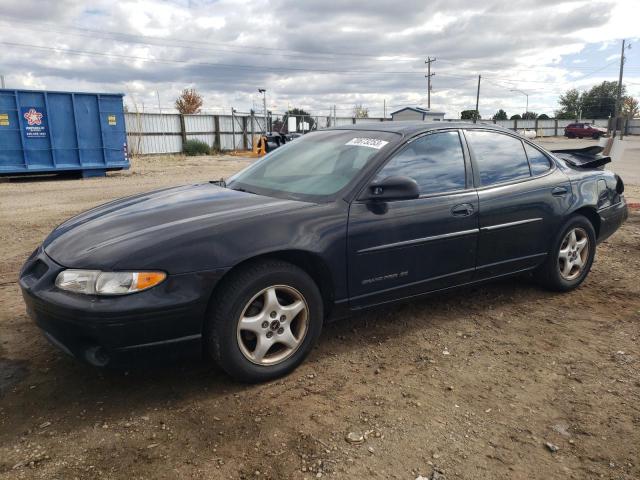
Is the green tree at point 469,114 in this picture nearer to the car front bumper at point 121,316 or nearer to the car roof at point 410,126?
the car roof at point 410,126

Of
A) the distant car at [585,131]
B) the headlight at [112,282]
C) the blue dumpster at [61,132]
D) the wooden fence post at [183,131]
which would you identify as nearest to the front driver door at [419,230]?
the headlight at [112,282]

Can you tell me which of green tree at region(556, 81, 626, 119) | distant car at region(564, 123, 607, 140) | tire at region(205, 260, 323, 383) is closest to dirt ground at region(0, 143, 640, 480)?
tire at region(205, 260, 323, 383)

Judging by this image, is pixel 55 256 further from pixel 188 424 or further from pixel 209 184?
pixel 209 184

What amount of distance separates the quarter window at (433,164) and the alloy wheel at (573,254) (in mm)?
1370

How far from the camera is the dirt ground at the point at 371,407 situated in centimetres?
223

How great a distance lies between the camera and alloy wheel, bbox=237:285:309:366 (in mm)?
2781

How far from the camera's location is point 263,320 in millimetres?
2803

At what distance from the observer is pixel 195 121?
28.1 m

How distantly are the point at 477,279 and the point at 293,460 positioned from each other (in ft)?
7.05

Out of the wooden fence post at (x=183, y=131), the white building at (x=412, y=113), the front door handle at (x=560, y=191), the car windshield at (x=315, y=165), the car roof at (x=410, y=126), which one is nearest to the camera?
the car windshield at (x=315, y=165)

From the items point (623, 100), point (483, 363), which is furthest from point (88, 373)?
point (623, 100)

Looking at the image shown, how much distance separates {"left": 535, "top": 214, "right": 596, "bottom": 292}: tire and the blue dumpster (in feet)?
49.4

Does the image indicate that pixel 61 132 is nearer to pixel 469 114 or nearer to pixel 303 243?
pixel 303 243

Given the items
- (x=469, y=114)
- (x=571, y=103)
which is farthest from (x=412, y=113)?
(x=571, y=103)
